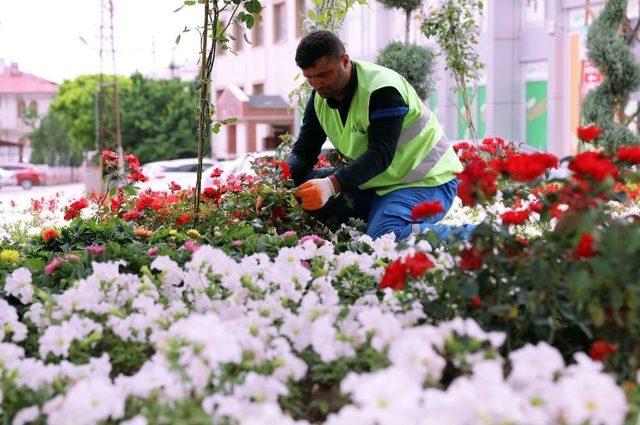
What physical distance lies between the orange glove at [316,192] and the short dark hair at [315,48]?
0.53 m

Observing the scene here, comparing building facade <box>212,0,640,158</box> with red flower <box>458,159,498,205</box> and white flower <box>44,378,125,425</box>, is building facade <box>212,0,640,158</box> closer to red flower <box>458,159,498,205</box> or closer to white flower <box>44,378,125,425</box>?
red flower <box>458,159,498,205</box>

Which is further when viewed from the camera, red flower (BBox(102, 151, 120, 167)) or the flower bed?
red flower (BBox(102, 151, 120, 167))

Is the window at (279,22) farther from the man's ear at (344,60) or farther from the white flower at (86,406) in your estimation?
the white flower at (86,406)

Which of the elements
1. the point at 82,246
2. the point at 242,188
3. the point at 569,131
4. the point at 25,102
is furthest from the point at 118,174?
the point at 25,102

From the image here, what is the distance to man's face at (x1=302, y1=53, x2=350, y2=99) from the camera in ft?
14.7

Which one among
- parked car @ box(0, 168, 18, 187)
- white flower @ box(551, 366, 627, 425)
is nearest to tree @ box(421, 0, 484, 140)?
white flower @ box(551, 366, 627, 425)

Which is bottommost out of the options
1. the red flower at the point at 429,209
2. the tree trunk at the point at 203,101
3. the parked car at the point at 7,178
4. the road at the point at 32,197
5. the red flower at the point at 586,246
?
the parked car at the point at 7,178

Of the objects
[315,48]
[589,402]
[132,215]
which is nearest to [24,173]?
[132,215]

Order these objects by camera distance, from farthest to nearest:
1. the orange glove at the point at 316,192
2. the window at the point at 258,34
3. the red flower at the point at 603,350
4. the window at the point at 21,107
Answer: the window at the point at 21,107 < the window at the point at 258,34 < the orange glove at the point at 316,192 < the red flower at the point at 603,350

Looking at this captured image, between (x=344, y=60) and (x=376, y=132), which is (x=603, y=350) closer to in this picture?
(x=376, y=132)

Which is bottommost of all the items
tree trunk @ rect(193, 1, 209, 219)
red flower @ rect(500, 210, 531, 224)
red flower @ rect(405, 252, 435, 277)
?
red flower @ rect(405, 252, 435, 277)

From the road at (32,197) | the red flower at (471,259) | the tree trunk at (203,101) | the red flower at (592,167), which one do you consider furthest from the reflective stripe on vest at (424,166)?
the road at (32,197)

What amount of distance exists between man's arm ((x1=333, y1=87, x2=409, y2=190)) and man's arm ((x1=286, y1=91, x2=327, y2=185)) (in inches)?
26.6

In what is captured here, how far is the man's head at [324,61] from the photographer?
439 cm
